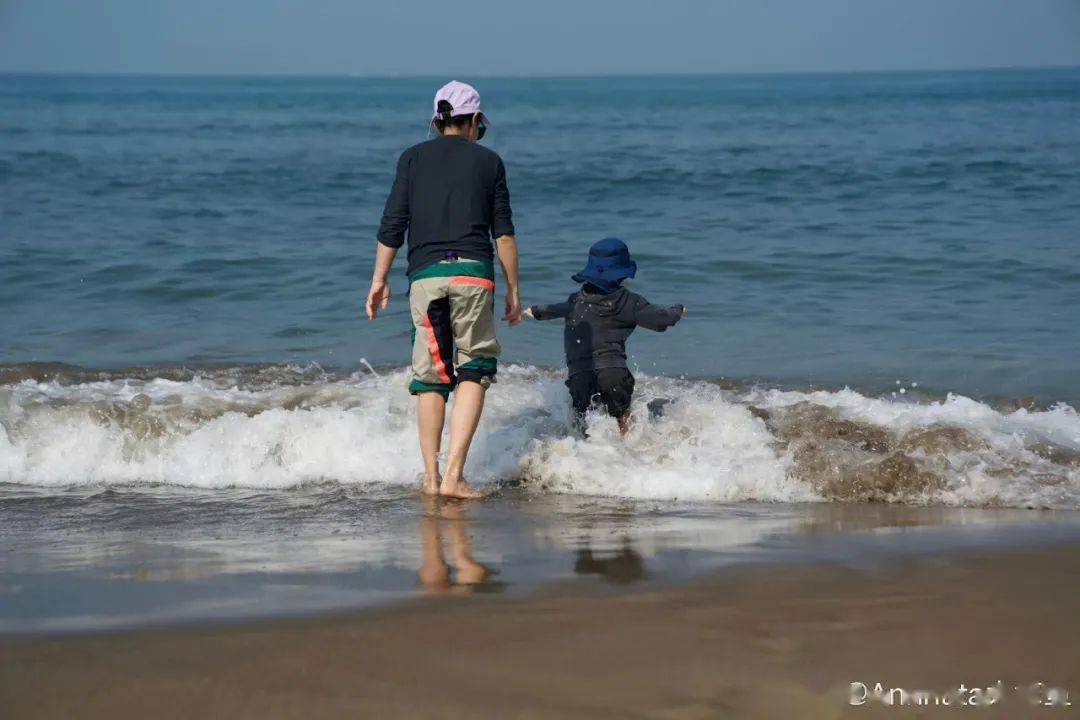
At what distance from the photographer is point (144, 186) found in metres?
19.5

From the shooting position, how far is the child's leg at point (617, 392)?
20.2 ft

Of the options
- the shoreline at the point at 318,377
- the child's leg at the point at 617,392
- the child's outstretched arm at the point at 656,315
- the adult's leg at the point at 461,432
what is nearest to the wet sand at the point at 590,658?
the adult's leg at the point at 461,432

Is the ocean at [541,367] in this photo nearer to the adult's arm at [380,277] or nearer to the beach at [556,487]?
the beach at [556,487]

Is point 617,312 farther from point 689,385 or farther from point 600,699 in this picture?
point 600,699

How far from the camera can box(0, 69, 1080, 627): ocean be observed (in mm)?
5125

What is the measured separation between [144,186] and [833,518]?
55.4ft

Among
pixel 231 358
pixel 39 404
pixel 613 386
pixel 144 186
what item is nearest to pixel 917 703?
pixel 613 386

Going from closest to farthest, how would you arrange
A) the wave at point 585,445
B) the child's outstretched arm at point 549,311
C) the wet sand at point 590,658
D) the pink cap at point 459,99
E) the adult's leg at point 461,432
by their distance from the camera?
1. the wet sand at point 590,658
2. the pink cap at point 459,99
3. the adult's leg at point 461,432
4. the wave at point 585,445
5. the child's outstretched arm at point 549,311

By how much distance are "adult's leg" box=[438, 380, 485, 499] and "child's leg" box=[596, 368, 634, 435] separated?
1.06 meters

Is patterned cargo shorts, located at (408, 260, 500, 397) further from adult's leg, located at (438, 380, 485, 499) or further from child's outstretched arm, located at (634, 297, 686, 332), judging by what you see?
child's outstretched arm, located at (634, 297, 686, 332)

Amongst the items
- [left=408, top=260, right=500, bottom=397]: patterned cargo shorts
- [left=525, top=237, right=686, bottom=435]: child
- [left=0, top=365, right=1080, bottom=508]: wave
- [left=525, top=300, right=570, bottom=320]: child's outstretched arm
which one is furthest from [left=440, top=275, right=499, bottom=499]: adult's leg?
[left=525, top=237, right=686, bottom=435]: child

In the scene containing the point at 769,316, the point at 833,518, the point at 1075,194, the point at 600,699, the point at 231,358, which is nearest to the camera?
the point at 600,699

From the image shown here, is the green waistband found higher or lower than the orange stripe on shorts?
higher

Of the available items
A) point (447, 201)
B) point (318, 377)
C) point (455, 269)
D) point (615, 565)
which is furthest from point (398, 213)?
point (318, 377)
